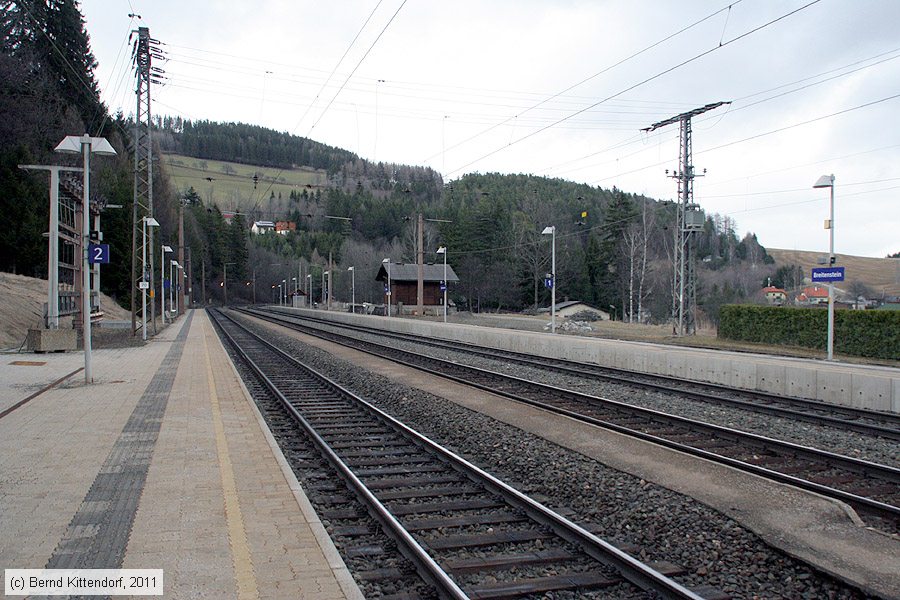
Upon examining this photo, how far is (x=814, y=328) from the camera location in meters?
29.6

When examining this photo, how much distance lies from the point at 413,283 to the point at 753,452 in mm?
72597

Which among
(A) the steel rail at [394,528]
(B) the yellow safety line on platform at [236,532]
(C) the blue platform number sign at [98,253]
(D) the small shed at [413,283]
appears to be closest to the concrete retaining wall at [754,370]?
(A) the steel rail at [394,528]

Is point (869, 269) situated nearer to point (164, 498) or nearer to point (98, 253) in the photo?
point (98, 253)

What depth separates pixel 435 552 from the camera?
5.70 meters

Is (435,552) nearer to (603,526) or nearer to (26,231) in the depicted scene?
(603,526)

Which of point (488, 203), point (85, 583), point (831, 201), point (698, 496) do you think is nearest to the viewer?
point (85, 583)

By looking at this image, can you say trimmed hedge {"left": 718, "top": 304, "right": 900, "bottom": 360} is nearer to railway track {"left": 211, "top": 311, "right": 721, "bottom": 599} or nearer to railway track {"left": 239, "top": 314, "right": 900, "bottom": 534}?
railway track {"left": 239, "top": 314, "right": 900, "bottom": 534}

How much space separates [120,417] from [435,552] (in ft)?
26.1

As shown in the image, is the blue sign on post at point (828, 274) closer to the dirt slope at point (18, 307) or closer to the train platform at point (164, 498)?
the train platform at point (164, 498)

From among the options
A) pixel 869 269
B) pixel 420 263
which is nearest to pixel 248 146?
pixel 420 263

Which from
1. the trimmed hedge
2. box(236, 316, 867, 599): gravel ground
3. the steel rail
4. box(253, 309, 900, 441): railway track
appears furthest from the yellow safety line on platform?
the trimmed hedge

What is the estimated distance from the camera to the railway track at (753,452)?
24.2 feet

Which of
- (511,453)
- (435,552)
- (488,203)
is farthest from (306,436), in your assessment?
(488,203)

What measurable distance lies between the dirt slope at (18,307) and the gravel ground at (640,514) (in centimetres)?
2429
